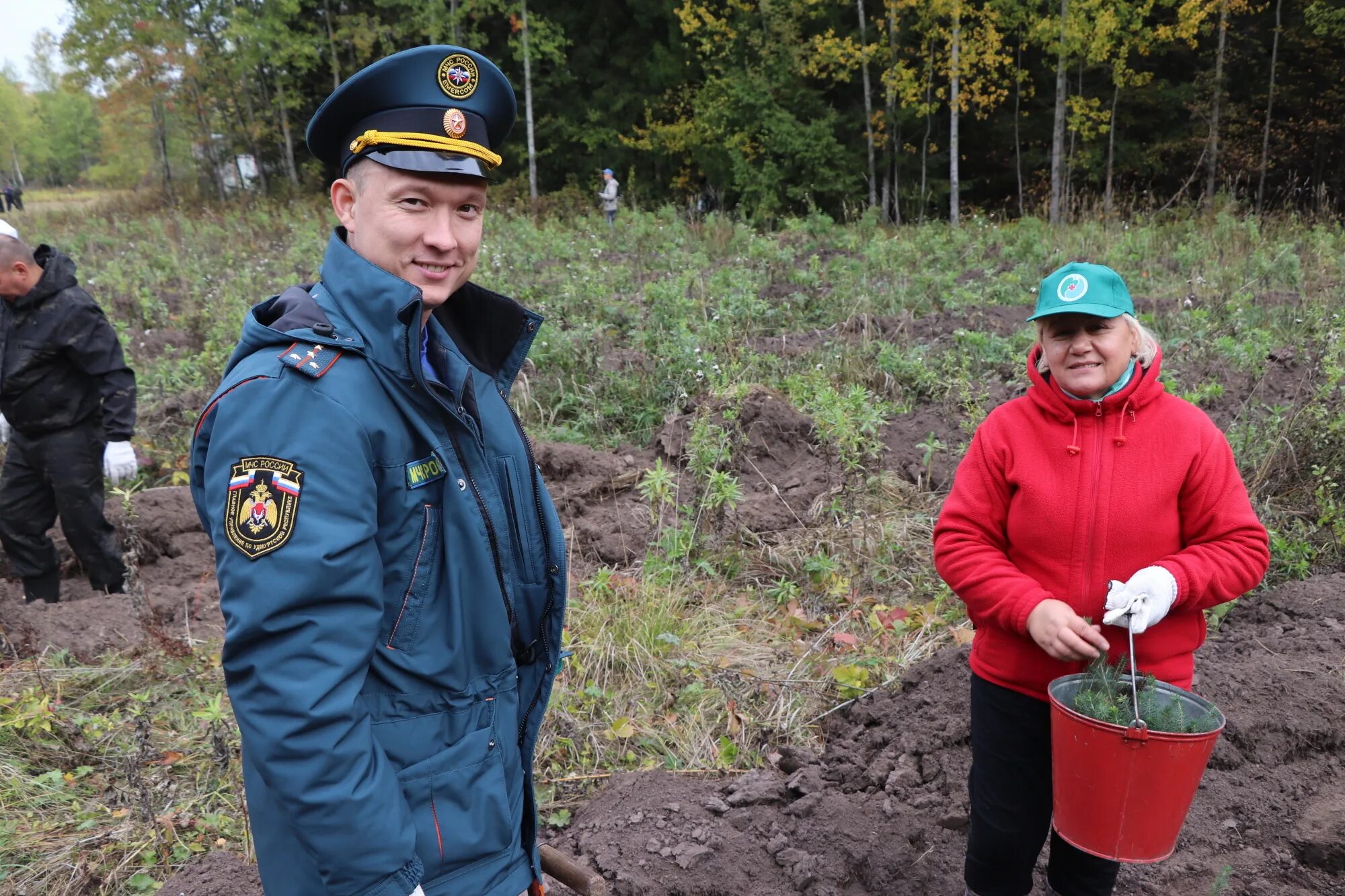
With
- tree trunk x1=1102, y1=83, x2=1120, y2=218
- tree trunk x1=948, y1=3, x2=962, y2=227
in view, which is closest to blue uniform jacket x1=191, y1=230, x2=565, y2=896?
tree trunk x1=948, y1=3, x2=962, y2=227

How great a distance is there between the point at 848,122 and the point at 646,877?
70.3 ft

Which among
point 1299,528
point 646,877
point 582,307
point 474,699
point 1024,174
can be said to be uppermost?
point 1024,174

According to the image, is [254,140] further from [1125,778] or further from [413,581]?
[1125,778]

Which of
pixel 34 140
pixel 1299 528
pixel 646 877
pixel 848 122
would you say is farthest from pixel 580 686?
pixel 34 140

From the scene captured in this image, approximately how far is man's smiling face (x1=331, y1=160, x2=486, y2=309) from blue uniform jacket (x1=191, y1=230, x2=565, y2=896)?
59 mm

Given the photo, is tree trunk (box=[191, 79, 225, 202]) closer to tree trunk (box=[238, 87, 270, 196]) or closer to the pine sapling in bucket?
tree trunk (box=[238, 87, 270, 196])

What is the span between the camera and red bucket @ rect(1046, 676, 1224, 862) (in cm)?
185

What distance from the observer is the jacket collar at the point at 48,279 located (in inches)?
185

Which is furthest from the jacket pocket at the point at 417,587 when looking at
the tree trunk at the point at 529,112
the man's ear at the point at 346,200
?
the tree trunk at the point at 529,112

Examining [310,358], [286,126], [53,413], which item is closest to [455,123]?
[310,358]

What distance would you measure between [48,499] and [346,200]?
4697 millimetres

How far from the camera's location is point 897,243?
1119 cm

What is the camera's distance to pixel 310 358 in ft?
4.42

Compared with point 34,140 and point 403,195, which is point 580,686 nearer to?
point 403,195
